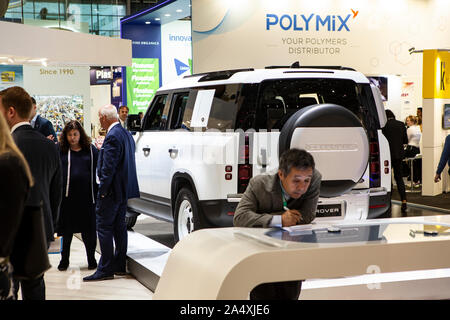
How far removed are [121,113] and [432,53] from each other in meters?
5.75

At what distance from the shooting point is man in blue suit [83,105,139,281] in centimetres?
631

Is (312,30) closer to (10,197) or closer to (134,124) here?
(134,124)

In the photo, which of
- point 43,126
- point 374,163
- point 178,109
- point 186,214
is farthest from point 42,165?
point 43,126

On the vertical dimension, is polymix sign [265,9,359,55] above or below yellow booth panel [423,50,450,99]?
above

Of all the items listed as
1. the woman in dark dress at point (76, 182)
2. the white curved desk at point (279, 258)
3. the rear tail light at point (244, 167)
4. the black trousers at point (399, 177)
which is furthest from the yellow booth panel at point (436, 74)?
the white curved desk at point (279, 258)

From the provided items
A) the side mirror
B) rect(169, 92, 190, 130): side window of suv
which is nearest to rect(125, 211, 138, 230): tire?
the side mirror

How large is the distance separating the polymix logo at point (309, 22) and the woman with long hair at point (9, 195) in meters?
9.77

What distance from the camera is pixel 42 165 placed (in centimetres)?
412

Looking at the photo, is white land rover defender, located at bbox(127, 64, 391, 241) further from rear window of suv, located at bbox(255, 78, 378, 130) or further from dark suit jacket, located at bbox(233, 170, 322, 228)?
dark suit jacket, located at bbox(233, 170, 322, 228)

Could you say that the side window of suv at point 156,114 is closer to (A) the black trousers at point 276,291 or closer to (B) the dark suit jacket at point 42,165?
(B) the dark suit jacket at point 42,165

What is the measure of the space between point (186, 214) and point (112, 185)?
0.84 meters

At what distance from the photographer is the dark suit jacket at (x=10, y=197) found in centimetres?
221

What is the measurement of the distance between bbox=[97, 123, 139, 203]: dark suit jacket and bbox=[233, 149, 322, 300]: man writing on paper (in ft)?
9.02
